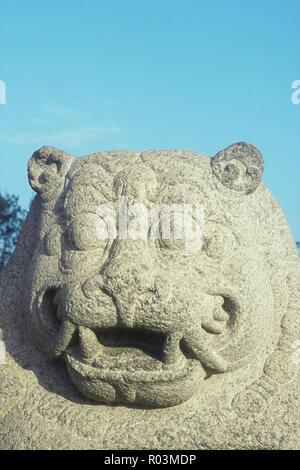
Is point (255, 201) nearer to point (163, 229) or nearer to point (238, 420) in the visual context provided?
point (163, 229)

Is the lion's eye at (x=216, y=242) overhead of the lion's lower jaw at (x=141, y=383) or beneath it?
overhead

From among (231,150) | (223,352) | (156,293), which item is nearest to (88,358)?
(156,293)

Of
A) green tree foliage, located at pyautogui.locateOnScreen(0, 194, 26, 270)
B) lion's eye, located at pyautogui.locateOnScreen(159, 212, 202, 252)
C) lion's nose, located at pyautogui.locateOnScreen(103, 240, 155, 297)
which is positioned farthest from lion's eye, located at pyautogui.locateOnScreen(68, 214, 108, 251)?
green tree foliage, located at pyautogui.locateOnScreen(0, 194, 26, 270)

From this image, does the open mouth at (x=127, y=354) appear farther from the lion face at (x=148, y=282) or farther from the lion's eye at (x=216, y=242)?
the lion's eye at (x=216, y=242)

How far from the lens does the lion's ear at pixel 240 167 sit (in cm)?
264

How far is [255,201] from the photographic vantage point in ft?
9.45

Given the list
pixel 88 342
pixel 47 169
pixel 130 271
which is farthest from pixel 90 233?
pixel 47 169

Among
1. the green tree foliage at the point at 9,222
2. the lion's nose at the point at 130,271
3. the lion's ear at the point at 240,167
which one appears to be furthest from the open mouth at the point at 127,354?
the green tree foliage at the point at 9,222

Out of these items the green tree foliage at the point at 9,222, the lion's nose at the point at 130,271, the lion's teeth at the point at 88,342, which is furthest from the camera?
the green tree foliage at the point at 9,222

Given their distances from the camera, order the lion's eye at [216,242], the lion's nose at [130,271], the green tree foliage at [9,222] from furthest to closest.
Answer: the green tree foliage at [9,222]
the lion's eye at [216,242]
the lion's nose at [130,271]

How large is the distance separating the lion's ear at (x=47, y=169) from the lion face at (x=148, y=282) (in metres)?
0.13

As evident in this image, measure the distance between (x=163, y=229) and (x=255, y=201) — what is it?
0.67m

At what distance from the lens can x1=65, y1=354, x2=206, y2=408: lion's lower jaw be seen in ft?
7.92
